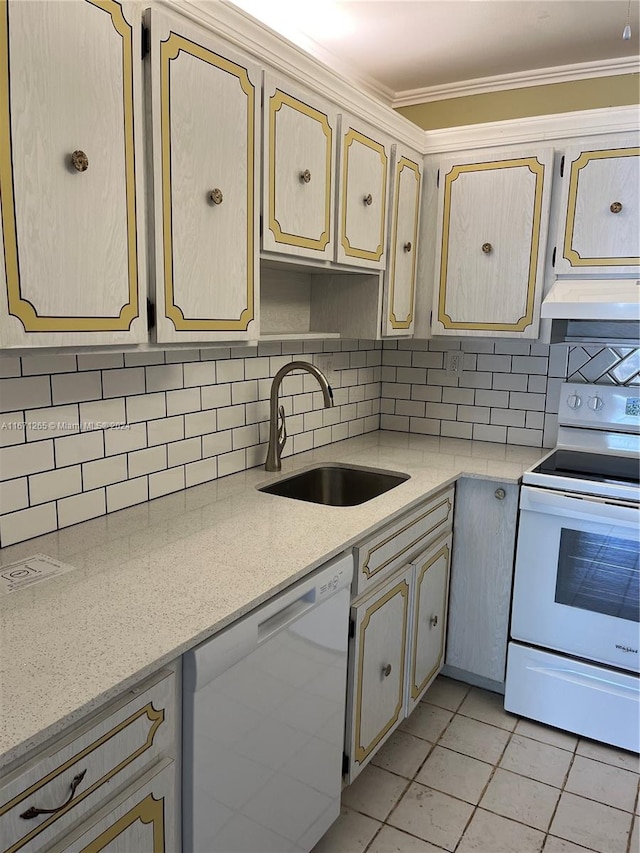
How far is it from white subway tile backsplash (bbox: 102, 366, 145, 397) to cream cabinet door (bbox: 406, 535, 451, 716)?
3.57 ft

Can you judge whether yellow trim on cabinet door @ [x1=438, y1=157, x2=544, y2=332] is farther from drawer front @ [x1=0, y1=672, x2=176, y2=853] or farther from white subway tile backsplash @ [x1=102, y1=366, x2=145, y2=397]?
drawer front @ [x1=0, y1=672, x2=176, y2=853]

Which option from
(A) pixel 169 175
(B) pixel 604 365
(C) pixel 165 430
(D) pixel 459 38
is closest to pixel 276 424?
(C) pixel 165 430

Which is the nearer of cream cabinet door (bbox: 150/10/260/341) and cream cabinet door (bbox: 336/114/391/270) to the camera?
cream cabinet door (bbox: 150/10/260/341)

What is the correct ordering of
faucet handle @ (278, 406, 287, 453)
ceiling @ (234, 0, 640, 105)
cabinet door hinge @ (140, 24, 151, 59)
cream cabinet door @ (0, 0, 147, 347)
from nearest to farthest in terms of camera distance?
cream cabinet door @ (0, 0, 147, 347), cabinet door hinge @ (140, 24, 151, 59), ceiling @ (234, 0, 640, 105), faucet handle @ (278, 406, 287, 453)

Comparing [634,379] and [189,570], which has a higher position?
[634,379]

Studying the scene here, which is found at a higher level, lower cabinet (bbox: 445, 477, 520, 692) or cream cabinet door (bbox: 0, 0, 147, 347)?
cream cabinet door (bbox: 0, 0, 147, 347)

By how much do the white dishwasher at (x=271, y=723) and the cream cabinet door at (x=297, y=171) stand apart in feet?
3.24

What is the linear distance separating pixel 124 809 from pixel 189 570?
0.49 meters

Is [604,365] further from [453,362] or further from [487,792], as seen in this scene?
[487,792]

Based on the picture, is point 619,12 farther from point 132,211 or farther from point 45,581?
point 45,581

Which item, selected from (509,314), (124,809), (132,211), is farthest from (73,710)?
(509,314)

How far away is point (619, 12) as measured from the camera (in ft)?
7.11

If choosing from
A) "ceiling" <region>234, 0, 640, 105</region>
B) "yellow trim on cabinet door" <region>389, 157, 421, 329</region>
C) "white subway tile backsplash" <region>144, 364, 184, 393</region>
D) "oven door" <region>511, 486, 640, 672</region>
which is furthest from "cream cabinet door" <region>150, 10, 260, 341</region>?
"oven door" <region>511, 486, 640, 672</region>

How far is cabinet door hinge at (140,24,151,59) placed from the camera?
4.55 ft
